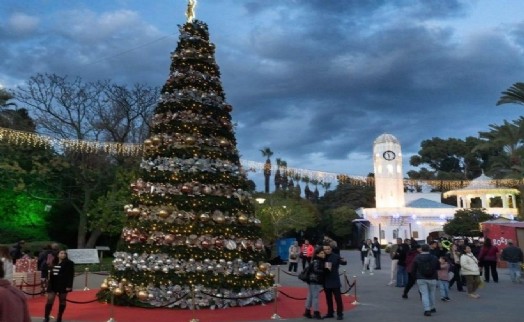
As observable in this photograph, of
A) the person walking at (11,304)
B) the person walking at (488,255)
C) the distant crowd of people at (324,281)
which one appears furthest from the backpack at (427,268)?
the person walking at (11,304)

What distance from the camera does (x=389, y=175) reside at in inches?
2311

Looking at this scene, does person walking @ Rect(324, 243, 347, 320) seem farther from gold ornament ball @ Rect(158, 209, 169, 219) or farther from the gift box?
the gift box

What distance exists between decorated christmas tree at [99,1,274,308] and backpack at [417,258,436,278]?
3618 millimetres

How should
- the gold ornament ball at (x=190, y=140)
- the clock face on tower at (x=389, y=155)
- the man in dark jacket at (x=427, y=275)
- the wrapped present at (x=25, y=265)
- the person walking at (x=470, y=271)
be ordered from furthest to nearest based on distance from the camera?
the clock face on tower at (x=389, y=155), the wrapped present at (x=25, y=265), the person walking at (x=470, y=271), the gold ornament ball at (x=190, y=140), the man in dark jacket at (x=427, y=275)

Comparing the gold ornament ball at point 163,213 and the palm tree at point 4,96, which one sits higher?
the palm tree at point 4,96

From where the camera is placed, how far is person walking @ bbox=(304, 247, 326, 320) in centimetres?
947

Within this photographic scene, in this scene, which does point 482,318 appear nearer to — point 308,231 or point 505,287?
point 505,287

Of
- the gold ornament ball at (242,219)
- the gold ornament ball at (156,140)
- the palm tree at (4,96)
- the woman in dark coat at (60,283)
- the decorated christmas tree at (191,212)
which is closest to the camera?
the woman in dark coat at (60,283)

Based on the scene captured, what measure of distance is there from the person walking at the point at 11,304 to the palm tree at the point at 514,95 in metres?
24.3

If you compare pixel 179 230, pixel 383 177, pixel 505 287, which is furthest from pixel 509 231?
pixel 383 177

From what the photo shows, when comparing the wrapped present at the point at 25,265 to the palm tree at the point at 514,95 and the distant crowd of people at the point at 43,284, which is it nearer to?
the distant crowd of people at the point at 43,284

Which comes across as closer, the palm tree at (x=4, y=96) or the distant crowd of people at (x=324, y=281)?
the distant crowd of people at (x=324, y=281)

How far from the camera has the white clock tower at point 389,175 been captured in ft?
192

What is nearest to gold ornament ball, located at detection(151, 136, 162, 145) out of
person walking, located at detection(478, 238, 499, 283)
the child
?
the child
